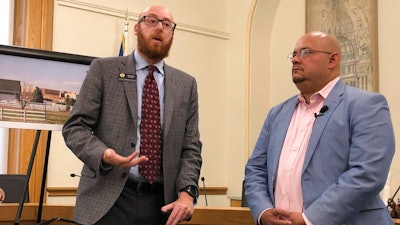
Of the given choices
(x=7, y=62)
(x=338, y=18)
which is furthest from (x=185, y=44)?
(x=7, y=62)

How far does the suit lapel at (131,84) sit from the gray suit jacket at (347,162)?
0.69 meters

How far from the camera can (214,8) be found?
7.29 m

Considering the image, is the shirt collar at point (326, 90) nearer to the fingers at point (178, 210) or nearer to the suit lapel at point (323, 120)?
the suit lapel at point (323, 120)

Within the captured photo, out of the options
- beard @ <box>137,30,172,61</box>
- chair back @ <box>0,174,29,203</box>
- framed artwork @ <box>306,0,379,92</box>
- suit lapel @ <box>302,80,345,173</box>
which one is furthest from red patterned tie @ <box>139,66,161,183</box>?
framed artwork @ <box>306,0,379,92</box>

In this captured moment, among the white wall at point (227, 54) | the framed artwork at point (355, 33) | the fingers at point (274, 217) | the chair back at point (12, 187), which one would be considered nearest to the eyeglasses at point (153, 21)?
the fingers at point (274, 217)

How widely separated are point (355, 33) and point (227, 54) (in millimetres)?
1981

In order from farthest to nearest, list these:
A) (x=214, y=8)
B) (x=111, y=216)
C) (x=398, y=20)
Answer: (x=214, y=8)
(x=398, y=20)
(x=111, y=216)

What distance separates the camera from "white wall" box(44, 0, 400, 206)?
6.36 meters

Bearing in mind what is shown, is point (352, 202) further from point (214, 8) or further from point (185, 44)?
point (214, 8)

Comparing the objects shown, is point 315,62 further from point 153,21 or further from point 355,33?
point 355,33

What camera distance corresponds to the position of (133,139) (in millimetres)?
2164

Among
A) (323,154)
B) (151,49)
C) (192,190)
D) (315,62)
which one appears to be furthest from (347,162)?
(151,49)

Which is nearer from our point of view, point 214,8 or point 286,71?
point 286,71

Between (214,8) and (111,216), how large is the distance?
18.1ft
